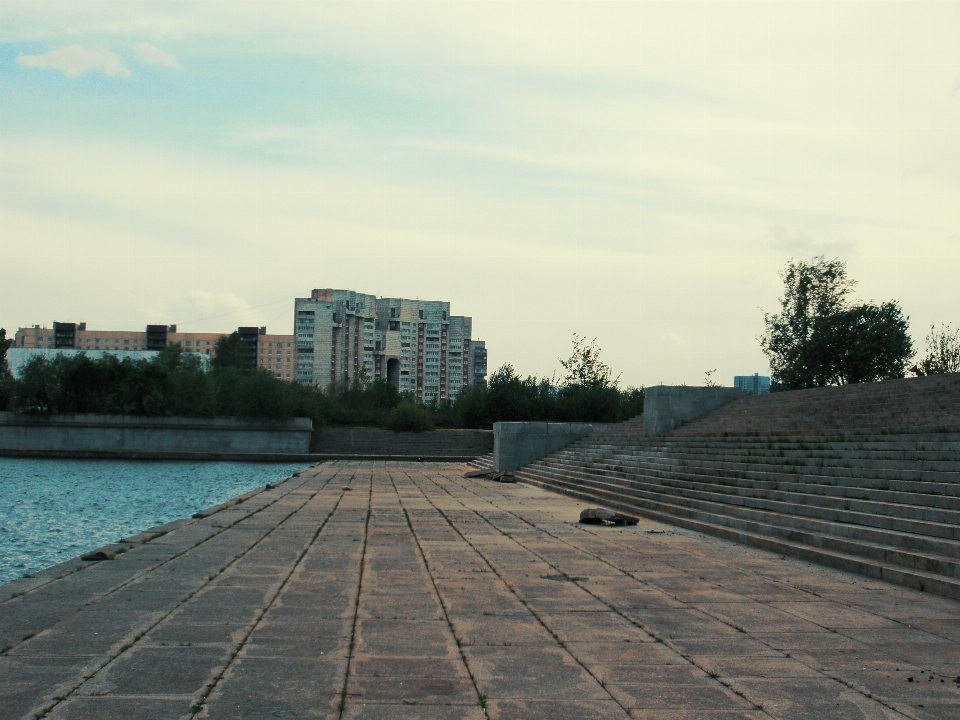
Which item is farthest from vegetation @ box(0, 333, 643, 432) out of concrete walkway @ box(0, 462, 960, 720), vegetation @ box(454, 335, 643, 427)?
concrete walkway @ box(0, 462, 960, 720)

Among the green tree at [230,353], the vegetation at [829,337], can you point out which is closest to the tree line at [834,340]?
the vegetation at [829,337]

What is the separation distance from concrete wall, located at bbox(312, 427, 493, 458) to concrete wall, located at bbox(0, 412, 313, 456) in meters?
1.55

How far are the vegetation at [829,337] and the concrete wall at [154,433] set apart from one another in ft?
91.3

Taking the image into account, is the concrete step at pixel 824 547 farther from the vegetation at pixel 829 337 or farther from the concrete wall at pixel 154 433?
the concrete wall at pixel 154 433

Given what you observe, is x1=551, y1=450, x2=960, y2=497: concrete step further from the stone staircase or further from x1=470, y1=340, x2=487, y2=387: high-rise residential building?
x1=470, y1=340, x2=487, y2=387: high-rise residential building

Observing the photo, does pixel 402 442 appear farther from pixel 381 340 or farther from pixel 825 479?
pixel 381 340

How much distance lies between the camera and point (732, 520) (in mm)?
12891

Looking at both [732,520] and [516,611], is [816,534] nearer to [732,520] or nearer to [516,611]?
[732,520]

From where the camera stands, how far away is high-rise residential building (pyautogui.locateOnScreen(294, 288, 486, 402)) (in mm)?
114375

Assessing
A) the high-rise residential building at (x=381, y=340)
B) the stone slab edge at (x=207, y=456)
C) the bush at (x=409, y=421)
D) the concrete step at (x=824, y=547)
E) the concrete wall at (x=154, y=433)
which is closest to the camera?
the concrete step at (x=824, y=547)

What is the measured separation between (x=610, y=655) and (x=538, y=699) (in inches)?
44.3

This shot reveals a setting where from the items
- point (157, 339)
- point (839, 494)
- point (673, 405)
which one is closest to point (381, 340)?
point (157, 339)

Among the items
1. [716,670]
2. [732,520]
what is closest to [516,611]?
[716,670]

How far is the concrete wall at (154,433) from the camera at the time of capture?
52812 millimetres
